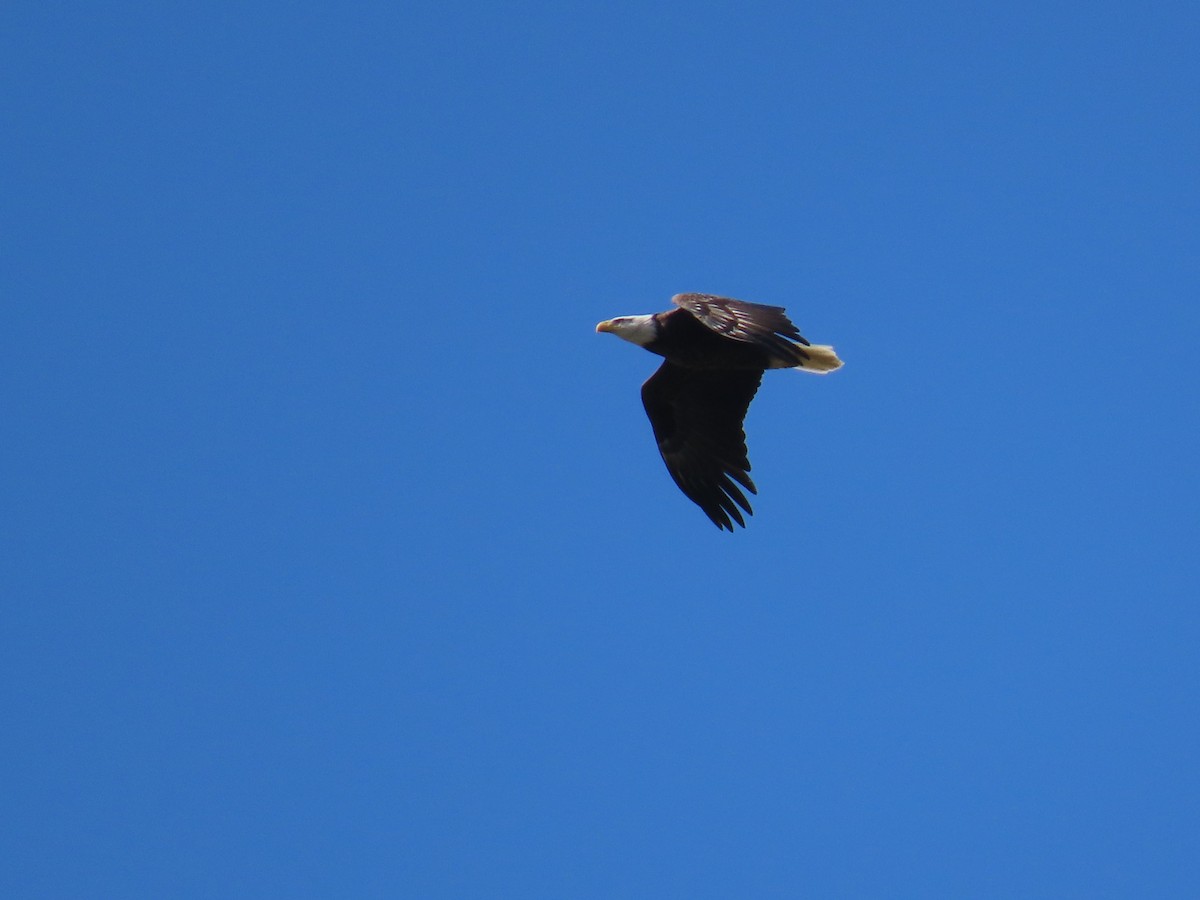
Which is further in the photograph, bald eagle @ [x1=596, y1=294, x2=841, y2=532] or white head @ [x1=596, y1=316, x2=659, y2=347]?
white head @ [x1=596, y1=316, x2=659, y2=347]

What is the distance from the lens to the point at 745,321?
10.7 metres

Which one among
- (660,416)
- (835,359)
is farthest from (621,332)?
(835,359)

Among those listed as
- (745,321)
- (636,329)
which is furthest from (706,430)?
(745,321)

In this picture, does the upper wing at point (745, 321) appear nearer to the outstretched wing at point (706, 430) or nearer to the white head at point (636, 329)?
the white head at point (636, 329)

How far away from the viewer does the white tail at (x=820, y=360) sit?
12.1 meters

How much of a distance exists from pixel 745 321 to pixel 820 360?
166 cm

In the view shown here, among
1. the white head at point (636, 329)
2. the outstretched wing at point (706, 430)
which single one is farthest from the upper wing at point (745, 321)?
the outstretched wing at point (706, 430)

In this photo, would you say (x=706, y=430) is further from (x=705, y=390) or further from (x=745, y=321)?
(x=745, y=321)

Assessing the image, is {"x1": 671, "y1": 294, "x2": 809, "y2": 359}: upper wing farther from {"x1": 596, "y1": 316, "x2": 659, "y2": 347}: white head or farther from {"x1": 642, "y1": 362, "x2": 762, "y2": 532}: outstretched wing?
{"x1": 642, "y1": 362, "x2": 762, "y2": 532}: outstretched wing

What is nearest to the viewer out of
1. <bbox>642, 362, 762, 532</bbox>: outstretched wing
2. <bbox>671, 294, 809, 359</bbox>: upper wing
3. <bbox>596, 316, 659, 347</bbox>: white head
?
<bbox>671, 294, 809, 359</bbox>: upper wing

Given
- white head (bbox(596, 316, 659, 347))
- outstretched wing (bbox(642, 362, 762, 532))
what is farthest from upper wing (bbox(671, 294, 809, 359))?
outstretched wing (bbox(642, 362, 762, 532))

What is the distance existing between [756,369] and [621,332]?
1092 millimetres

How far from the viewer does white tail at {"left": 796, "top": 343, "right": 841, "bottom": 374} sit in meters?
12.1

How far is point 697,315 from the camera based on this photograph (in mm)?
10688
